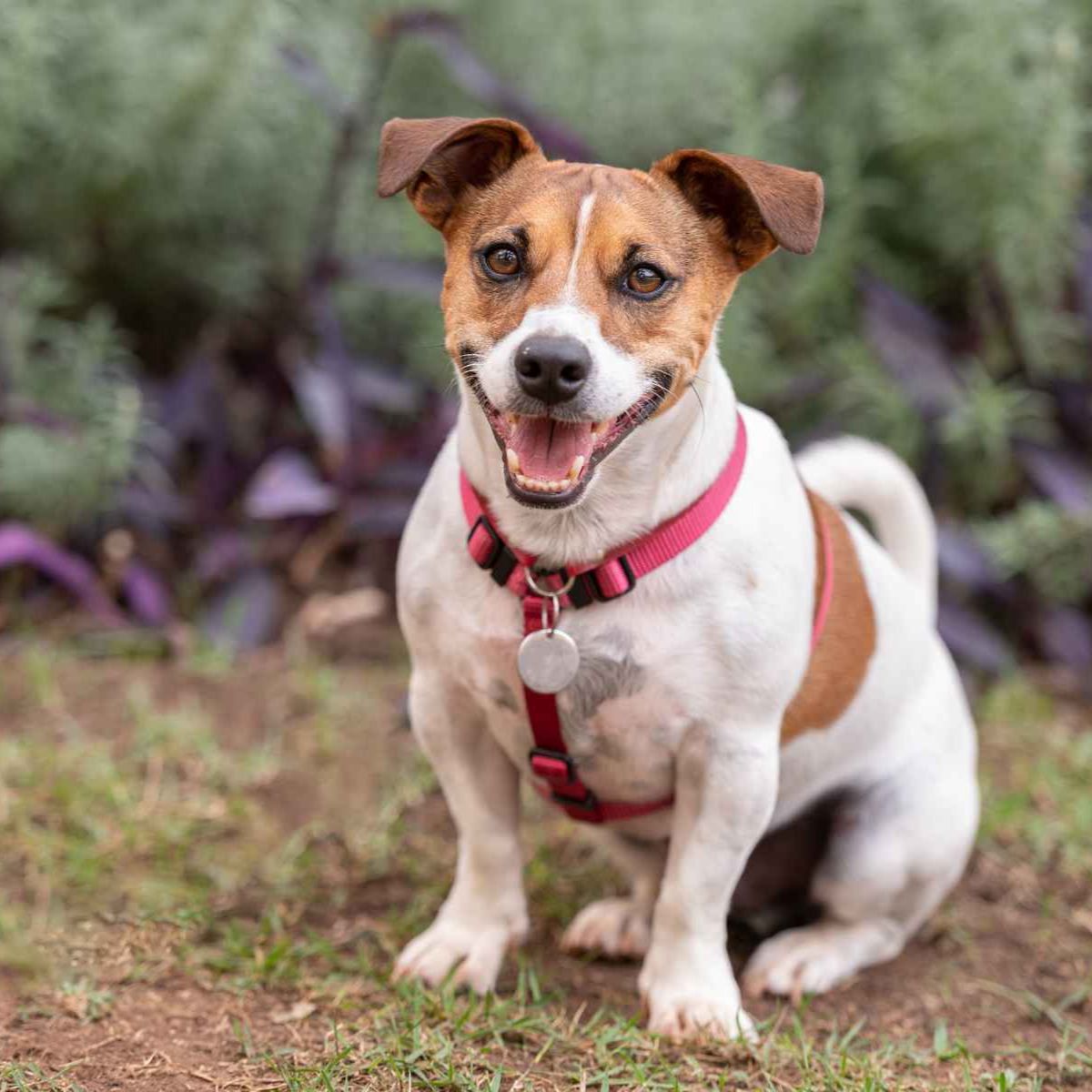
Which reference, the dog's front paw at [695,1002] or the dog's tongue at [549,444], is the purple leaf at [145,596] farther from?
the dog's tongue at [549,444]

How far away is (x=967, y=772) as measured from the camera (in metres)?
3.39

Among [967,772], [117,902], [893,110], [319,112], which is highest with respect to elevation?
[893,110]

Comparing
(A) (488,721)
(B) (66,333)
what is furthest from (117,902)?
(B) (66,333)

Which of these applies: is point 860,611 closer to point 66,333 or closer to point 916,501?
point 916,501

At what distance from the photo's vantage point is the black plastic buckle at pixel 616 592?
268cm

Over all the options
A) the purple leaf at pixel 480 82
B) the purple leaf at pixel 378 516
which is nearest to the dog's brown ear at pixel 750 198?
the purple leaf at pixel 480 82

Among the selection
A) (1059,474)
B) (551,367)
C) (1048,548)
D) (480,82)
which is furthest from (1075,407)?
(551,367)

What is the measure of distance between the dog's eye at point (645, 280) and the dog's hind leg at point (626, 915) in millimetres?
1218

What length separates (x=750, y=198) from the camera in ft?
8.75

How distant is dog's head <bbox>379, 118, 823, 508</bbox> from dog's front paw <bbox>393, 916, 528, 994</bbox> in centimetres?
107

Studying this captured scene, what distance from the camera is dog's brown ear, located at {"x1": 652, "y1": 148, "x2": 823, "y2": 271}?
258 centimetres

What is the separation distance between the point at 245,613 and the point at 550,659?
231 centimetres

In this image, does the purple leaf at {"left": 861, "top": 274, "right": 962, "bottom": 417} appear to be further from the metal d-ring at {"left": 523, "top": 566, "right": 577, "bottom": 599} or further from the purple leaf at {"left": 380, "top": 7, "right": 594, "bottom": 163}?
the metal d-ring at {"left": 523, "top": 566, "right": 577, "bottom": 599}

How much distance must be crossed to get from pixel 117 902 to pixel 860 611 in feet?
5.76
